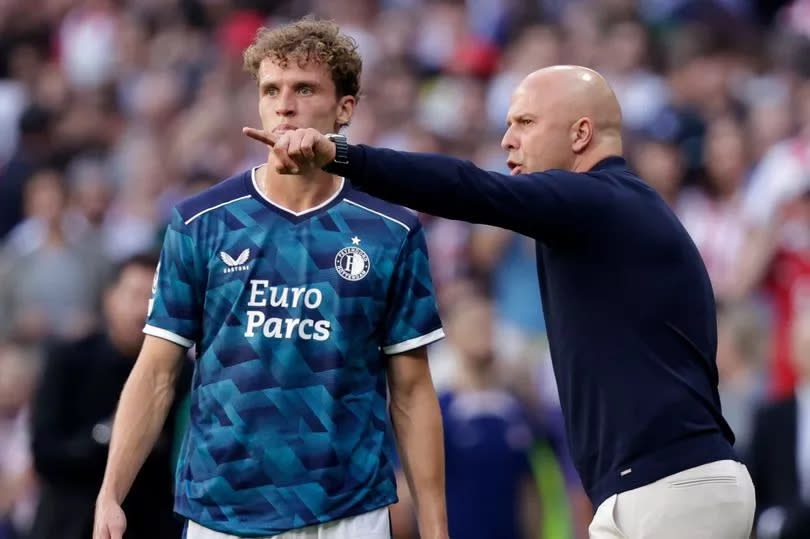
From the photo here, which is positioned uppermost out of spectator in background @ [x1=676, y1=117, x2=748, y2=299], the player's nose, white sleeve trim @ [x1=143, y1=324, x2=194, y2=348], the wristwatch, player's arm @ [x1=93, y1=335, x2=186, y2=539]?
spectator in background @ [x1=676, y1=117, x2=748, y2=299]

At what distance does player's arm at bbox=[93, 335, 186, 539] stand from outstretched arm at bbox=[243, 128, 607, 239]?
1.14m

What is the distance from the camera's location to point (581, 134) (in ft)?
18.5

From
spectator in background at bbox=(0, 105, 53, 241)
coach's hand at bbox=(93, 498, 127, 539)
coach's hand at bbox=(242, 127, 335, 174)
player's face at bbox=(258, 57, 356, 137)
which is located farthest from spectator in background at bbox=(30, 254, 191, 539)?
spectator in background at bbox=(0, 105, 53, 241)

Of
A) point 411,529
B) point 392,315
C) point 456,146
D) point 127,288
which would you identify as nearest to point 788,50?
point 456,146

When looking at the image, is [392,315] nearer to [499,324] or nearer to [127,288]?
[127,288]

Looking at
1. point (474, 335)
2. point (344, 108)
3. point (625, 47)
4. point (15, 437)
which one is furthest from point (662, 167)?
point (344, 108)

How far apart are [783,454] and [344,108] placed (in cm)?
347

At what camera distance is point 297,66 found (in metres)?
5.71

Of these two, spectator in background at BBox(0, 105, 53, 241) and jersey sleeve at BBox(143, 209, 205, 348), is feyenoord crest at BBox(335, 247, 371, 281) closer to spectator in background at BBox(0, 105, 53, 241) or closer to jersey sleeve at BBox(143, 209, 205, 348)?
jersey sleeve at BBox(143, 209, 205, 348)

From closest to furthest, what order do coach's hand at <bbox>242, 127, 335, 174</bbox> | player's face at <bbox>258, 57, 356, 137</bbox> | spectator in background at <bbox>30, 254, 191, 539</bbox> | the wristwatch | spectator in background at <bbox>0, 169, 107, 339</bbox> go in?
coach's hand at <bbox>242, 127, 335, 174</bbox>
the wristwatch
player's face at <bbox>258, 57, 356, 137</bbox>
spectator in background at <bbox>30, 254, 191, 539</bbox>
spectator in background at <bbox>0, 169, 107, 339</bbox>

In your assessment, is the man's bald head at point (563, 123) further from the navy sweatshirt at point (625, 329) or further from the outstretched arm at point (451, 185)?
the outstretched arm at point (451, 185)

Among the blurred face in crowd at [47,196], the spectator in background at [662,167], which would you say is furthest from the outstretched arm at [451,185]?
the blurred face in crowd at [47,196]

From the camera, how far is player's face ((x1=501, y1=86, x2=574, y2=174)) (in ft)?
18.4

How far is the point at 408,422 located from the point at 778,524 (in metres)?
2.76
